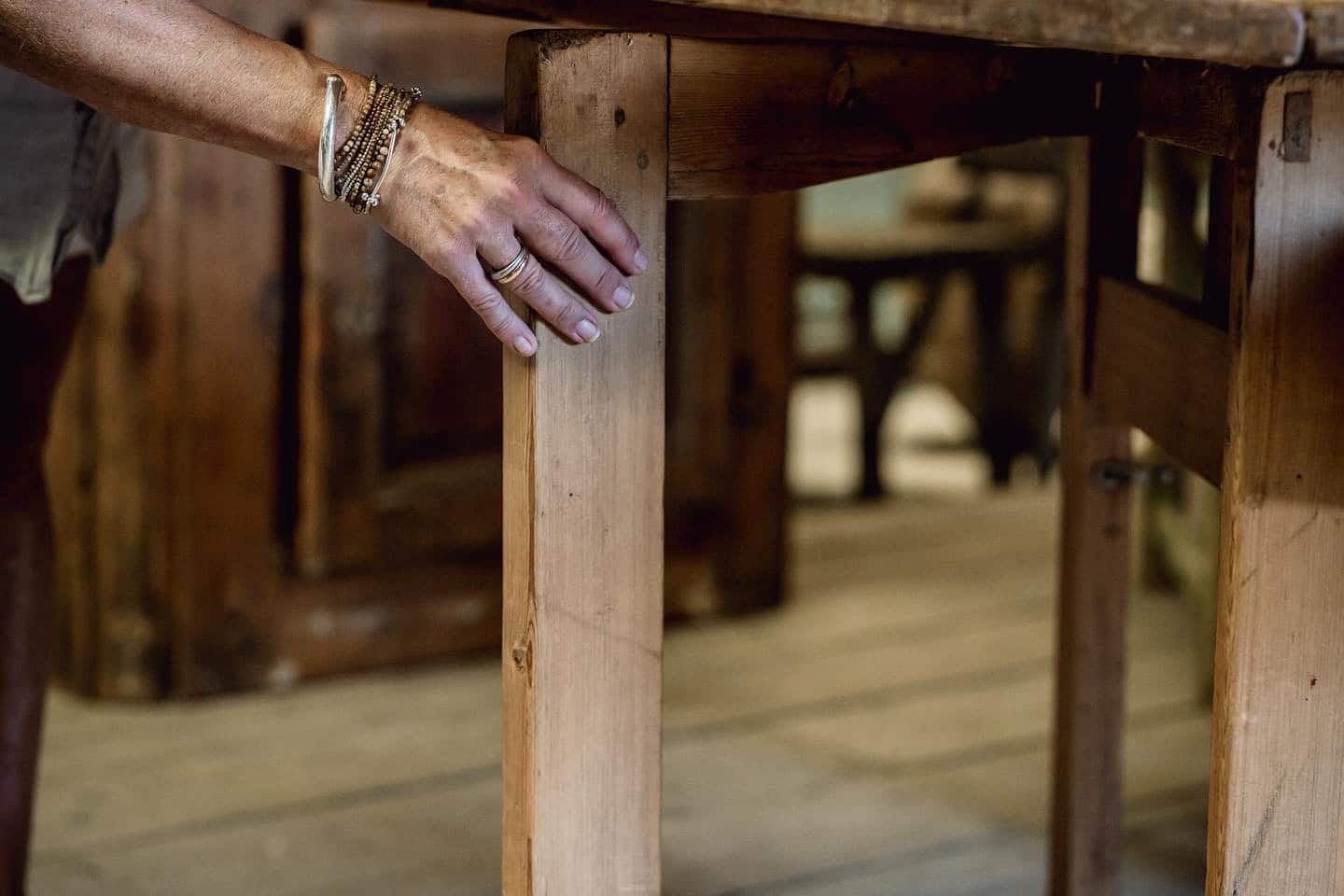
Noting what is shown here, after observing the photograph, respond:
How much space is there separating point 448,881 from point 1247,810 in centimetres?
89

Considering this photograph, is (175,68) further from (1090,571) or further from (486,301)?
(1090,571)

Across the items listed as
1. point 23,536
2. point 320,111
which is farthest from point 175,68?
point 23,536

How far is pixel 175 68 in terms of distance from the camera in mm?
836

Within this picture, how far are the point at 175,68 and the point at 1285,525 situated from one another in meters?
0.57

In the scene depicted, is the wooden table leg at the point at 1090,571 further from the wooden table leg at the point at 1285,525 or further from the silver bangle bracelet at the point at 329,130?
the silver bangle bracelet at the point at 329,130

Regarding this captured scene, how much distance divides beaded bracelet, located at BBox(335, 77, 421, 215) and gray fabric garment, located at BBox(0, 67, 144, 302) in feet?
1.47

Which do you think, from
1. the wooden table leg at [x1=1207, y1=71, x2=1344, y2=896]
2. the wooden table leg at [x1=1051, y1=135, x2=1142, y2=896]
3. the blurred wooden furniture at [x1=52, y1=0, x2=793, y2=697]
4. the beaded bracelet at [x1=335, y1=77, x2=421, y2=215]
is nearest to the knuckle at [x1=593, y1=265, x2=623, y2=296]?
the beaded bracelet at [x1=335, y1=77, x2=421, y2=215]

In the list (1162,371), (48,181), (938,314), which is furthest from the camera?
(938,314)

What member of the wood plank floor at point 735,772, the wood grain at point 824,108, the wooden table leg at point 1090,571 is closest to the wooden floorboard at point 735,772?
the wood plank floor at point 735,772

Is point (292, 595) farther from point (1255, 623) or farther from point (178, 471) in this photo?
point (1255, 623)

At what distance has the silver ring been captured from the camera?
0.85 meters

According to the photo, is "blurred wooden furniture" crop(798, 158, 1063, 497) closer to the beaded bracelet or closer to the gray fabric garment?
the gray fabric garment

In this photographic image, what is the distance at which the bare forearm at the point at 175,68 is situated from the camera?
0.83 meters

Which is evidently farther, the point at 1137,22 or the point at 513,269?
the point at 513,269
